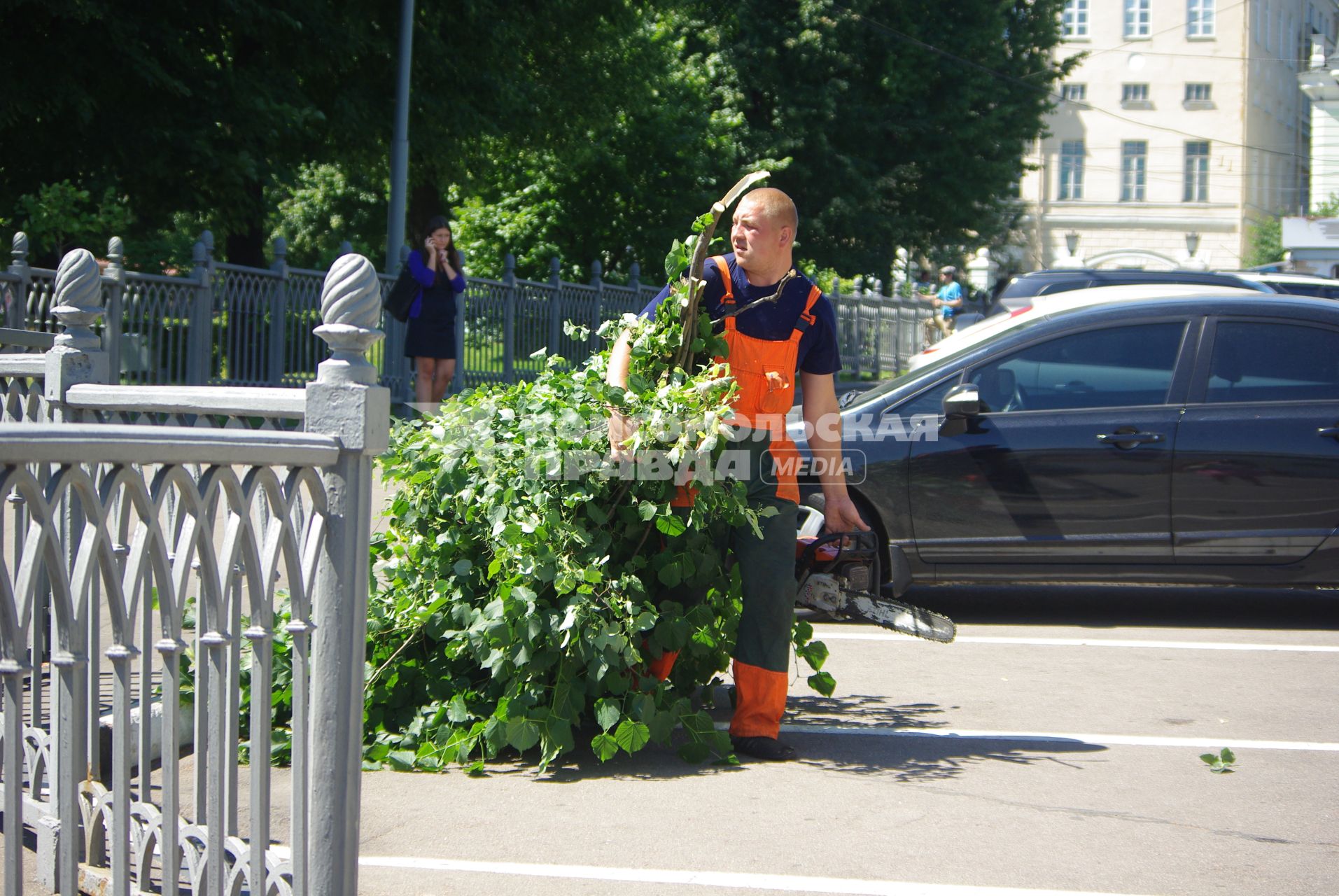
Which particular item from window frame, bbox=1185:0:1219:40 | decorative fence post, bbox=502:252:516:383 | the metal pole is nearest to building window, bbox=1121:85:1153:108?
window frame, bbox=1185:0:1219:40

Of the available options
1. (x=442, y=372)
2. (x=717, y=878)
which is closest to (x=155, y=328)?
(x=442, y=372)

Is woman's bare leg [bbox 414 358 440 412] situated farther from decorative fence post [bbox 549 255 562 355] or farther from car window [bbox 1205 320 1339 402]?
car window [bbox 1205 320 1339 402]

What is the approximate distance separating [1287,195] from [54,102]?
66685 millimetres

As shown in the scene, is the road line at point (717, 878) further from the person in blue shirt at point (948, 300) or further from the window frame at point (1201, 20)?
the window frame at point (1201, 20)

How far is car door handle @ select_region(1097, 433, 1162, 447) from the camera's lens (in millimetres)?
6820

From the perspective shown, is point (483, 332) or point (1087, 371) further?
point (483, 332)

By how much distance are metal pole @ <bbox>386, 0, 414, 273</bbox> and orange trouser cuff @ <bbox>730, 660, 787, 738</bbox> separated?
43.8 feet

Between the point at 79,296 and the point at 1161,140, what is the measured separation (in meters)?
66.9

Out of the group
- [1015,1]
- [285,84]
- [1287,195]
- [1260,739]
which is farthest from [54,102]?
[1287,195]

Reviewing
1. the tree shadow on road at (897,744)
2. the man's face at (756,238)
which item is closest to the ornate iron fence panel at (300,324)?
the tree shadow on road at (897,744)

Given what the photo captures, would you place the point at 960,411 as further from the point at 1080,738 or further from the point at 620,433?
the point at 620,433

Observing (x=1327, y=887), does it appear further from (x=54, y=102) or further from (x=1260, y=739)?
(x=54, y=102)

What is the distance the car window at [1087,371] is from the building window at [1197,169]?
6253 cm

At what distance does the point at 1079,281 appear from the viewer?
54.2 ft
